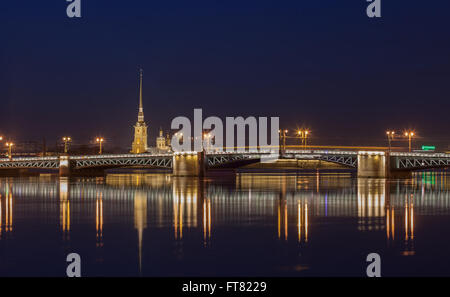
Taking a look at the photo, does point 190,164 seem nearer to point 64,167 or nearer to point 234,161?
point 234,161

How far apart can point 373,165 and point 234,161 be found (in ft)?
73.9

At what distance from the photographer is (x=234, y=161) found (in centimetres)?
10881

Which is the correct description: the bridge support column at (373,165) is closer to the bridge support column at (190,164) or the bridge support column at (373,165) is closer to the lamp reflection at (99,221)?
the bridge support column at (190,164)

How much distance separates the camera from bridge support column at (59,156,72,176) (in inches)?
4616

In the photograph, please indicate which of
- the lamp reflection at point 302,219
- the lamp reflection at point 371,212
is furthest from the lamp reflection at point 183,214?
the lamp reflection at point 371,212

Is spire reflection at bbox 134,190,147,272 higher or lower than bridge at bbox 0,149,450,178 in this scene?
lower

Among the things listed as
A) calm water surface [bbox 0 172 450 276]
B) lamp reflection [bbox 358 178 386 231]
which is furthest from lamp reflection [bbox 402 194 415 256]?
lamp reflection [bbox 358 178 386 231]

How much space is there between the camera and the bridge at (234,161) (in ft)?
316

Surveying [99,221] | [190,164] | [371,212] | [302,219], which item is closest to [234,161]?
[190,164]

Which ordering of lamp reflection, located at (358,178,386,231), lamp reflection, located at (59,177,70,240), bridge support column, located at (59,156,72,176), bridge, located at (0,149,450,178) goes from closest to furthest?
lamp reflection, located at (59,177,70,240) < lamp reflection, located at (358,178,386,231) < bridge, located at (0,149,450,178) < bridge support column, located at (59,156,72,176)

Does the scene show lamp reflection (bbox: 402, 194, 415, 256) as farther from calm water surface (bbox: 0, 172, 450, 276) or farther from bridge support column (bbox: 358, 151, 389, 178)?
bridge support column (bbox: 358, 151, 389, 178)
